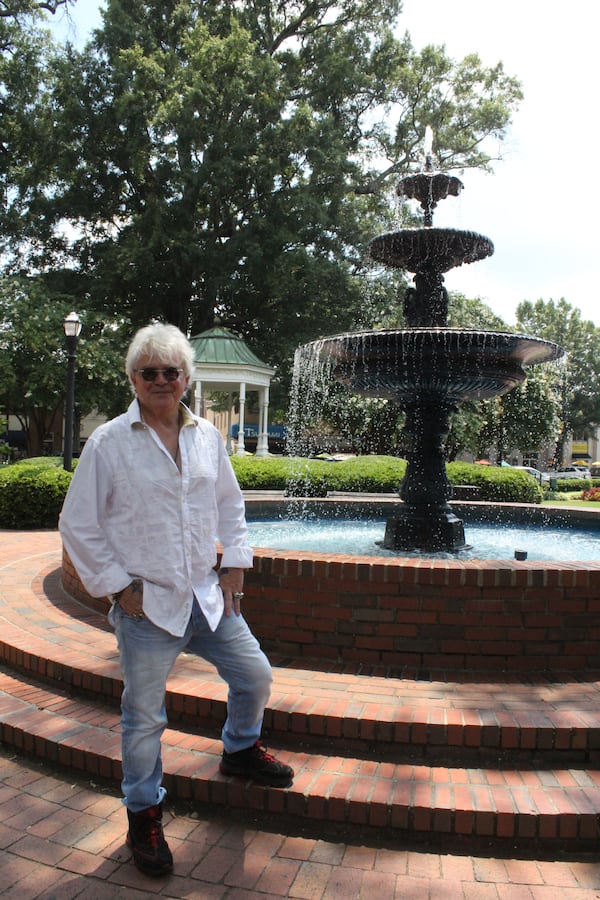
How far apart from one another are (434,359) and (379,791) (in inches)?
151

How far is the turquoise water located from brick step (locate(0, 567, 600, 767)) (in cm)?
282

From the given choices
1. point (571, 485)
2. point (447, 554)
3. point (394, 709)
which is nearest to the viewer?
point (394, 709)

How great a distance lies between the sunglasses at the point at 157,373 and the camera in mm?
2418

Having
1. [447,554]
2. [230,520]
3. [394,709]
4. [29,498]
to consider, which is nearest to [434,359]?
[447,554]

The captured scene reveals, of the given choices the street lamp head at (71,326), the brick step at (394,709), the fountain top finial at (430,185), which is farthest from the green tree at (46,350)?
the brick step at (394,709)

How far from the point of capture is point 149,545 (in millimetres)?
2320

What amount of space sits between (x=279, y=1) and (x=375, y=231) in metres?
10.8

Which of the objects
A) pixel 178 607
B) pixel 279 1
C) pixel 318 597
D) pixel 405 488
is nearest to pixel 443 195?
pixel 405 488

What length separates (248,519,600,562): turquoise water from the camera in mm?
6629

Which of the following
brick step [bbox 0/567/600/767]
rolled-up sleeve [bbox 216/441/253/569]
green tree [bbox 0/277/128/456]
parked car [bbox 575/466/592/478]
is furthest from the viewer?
parked car [bbox 575/466/592/478]

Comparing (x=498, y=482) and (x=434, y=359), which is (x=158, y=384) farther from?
(x=498, y=482)

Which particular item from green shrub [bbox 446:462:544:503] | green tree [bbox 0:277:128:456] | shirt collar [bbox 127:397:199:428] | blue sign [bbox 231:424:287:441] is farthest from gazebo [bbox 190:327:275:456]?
blue sign [bbox 231:424:287:441]

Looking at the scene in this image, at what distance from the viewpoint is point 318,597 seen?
11.9ft

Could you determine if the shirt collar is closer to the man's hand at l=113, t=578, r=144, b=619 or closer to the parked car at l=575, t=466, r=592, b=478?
the man's hand at l=113, t=578, r=144, b=619
